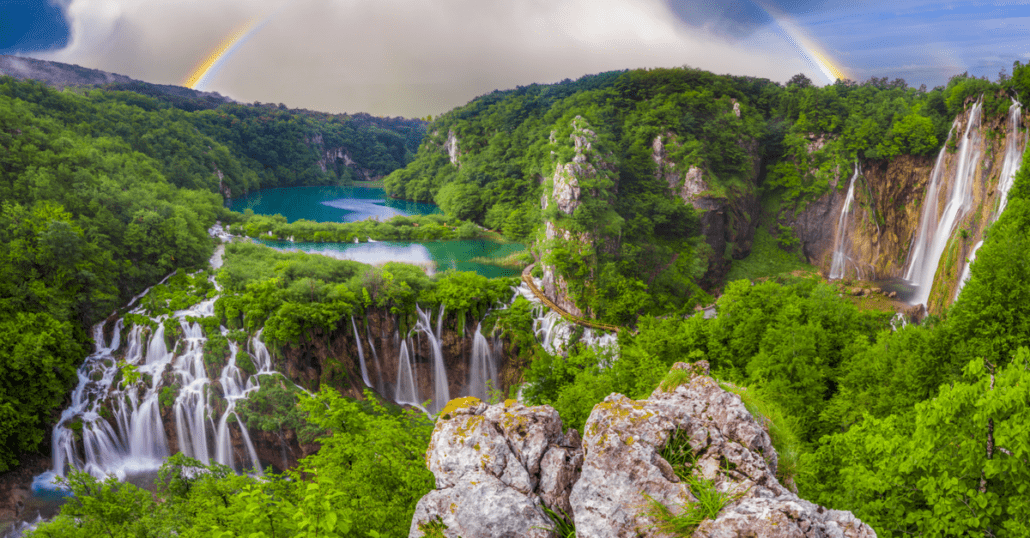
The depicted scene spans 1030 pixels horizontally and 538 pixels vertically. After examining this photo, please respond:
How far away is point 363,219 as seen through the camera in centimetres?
5659

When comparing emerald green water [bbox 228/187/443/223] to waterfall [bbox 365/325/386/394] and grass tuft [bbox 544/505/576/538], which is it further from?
grass tuft [bbox 544/505/576/538]

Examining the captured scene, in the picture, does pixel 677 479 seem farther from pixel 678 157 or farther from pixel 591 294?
pixel 678 157

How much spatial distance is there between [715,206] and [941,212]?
1350 centimetres

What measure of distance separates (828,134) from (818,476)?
4291 cm

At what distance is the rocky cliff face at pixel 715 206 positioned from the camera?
1494 inches

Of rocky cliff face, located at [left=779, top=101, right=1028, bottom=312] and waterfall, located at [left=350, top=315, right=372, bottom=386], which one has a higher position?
rocky cliff face, located at [left=779, top=101, right=1028, bottom=312]

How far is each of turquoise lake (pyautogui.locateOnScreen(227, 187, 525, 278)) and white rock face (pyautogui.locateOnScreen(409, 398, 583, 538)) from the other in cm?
2965

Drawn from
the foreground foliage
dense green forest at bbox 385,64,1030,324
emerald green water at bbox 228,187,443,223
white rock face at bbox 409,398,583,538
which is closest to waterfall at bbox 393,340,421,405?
dense green forest at bbox 385,64,1030,324

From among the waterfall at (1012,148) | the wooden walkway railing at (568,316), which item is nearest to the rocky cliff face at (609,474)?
the wooden walkway railing at (568,316)

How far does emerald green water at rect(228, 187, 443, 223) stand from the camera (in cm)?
5884

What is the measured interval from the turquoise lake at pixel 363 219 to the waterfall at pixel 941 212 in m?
26.0

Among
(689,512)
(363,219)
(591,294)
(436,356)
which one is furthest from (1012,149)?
(363,219)

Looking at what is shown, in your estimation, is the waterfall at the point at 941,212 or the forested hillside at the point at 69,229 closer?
the forested hillside at the point at 69,229

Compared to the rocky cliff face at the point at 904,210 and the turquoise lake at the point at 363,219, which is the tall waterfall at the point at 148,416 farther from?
the rocky cliff face at the point at 904,210
